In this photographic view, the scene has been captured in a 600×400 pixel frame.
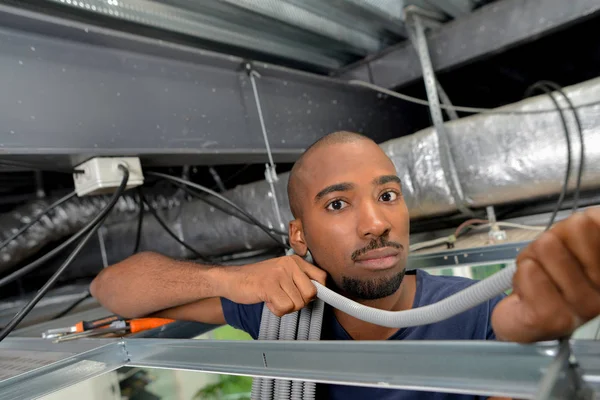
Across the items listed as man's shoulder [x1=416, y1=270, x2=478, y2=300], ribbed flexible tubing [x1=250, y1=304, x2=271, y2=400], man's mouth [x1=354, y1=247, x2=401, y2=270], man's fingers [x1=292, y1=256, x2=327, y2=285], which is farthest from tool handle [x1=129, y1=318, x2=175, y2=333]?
man's shoulder [x1=416, y1=270, x2=478, y2=300]

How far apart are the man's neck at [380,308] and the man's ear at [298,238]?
0.16m

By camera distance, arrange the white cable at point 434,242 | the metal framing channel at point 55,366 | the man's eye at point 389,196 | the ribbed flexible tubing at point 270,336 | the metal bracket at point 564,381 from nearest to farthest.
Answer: the metal bracket at point 564,381
the metal framing channel at point 55,366
the ribbed flexible tubing at point 270,336
the man's eye at point 389,196
the white cable at point 434,242

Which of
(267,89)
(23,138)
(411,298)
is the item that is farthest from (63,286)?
(411,298)

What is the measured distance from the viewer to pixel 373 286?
77 centimetres

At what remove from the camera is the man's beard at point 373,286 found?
77cm

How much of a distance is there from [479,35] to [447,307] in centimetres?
118

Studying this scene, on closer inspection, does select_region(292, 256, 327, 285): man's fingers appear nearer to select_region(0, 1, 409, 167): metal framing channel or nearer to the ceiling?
select_region(0, 1, 409, 167): metal framing channel

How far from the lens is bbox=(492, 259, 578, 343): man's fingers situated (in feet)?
1.23

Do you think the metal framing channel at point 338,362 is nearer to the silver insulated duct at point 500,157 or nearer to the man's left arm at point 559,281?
the man's left arm at point 559,281

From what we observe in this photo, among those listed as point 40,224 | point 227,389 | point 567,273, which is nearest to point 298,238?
point 567,273

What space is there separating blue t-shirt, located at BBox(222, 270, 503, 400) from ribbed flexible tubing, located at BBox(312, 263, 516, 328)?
0.91 ft

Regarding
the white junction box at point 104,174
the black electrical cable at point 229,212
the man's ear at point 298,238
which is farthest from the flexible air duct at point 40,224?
the man's ear at point 298,238

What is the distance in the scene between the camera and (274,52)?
52.6 inches

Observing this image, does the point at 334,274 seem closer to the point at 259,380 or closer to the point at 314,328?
the point at 314,328
